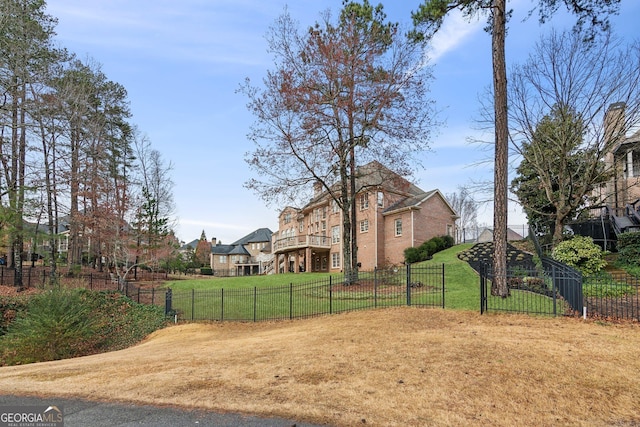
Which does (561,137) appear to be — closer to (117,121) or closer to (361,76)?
(361,76)

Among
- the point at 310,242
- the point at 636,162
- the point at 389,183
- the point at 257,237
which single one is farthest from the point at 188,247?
the point at 636,162

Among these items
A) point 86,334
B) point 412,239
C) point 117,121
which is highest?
point 117,121

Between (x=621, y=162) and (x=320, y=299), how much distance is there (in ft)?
64.3

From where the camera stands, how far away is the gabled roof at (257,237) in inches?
2862

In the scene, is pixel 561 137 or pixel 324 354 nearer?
pixel 324 354

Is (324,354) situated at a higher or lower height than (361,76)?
lower

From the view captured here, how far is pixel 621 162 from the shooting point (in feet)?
76.2

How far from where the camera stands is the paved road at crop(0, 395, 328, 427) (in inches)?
180

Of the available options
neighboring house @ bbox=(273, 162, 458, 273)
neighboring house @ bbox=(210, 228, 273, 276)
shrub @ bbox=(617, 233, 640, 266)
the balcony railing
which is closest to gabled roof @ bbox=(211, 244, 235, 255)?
neighboring house @ bbox=(210, 228, 273, 276)

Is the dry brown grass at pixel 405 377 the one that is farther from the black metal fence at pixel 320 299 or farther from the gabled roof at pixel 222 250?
the gabled roof at pixel 222 250

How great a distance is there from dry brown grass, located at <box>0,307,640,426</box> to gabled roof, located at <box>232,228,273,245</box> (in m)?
63.1

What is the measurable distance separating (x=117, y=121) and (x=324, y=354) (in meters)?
33.8

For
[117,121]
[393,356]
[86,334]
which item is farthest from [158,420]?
[117,121]

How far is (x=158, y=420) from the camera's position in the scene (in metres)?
4.71
